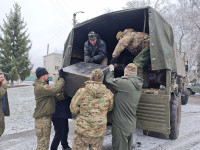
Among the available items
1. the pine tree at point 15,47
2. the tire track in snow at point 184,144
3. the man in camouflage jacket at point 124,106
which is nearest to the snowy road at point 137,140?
the tire track in snow at point 184,144

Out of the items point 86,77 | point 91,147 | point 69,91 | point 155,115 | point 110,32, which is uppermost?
point 110,32

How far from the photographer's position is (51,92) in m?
2.87

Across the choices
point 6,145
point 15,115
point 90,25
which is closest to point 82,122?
point 6,145

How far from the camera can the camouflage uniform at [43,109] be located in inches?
114

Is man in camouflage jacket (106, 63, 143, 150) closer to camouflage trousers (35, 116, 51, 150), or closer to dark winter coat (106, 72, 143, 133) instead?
dark winter coat (106, 72, 143, 133)

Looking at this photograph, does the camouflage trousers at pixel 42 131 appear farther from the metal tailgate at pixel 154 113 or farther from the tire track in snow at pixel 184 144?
the tire track in snow at pixel 184 144

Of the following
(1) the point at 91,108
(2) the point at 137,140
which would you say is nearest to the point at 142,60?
(1) the point at 91,108

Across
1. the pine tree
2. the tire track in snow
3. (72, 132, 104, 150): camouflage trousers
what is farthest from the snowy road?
the pine tree

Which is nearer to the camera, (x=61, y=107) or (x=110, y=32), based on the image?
(x=61, y=107)

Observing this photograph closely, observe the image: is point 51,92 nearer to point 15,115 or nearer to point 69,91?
point 69,91

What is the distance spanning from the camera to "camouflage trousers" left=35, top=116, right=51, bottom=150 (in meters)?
2.95

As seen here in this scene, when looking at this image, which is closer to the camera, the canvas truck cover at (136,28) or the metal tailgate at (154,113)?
the metal tailgate at (154,113)

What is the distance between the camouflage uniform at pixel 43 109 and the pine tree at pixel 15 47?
21.0m

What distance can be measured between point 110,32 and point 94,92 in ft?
11.7
